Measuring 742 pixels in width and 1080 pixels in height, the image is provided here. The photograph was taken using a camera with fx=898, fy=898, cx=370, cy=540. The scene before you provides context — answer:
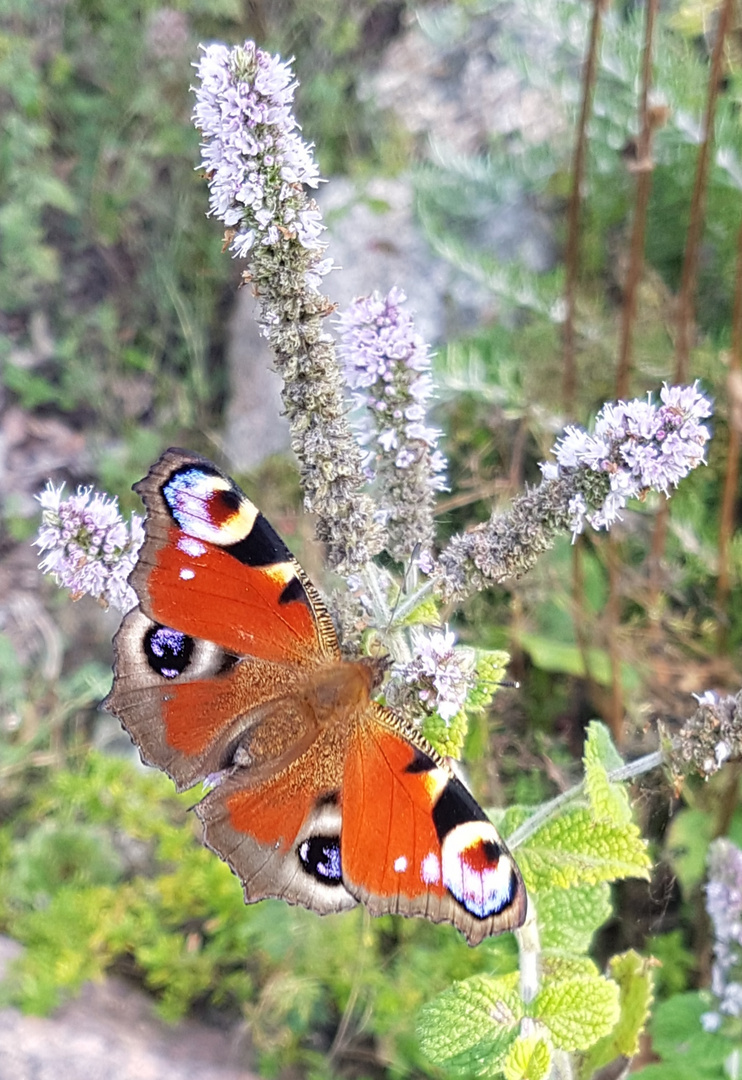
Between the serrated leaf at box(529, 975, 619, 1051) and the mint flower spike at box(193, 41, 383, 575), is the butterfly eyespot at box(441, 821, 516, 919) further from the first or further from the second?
the mint flower spike at box(193, 41, 383, 575)

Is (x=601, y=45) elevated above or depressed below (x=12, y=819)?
above

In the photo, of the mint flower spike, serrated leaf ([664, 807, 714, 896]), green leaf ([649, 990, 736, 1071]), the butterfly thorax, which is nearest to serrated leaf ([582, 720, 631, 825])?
the butterfly thorax

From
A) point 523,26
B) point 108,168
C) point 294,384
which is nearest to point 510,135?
point 523,26

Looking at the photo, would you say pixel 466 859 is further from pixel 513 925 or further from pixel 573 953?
pixel 573 953

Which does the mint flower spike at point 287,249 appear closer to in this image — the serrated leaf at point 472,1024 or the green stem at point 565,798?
the green stem at point 565,798

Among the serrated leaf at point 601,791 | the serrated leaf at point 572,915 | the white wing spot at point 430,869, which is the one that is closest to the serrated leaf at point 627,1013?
the serrated leaf at point 572,915
